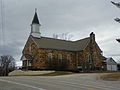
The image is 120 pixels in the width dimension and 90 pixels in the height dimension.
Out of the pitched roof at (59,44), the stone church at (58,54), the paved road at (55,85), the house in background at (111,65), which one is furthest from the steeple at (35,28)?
the paved road at (55,85)

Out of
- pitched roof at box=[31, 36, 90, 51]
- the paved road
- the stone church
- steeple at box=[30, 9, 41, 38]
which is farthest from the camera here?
steeple at box=[30, 9, 41, 38]

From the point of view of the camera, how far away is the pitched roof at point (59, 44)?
160 feet

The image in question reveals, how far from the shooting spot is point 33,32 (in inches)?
1989

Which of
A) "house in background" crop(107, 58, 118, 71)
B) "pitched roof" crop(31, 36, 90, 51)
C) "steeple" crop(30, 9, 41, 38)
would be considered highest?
"steeple" crop(30, 9, 41, 38)

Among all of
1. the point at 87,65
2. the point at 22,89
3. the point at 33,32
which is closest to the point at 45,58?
the point at 33,32

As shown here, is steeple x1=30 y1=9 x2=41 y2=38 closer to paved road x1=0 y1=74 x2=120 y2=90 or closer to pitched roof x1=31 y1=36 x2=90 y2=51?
pitched roof x1=31 y1=36 x2=90 y2=51

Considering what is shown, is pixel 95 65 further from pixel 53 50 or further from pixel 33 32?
pixel 33 32

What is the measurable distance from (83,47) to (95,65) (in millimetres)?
5671

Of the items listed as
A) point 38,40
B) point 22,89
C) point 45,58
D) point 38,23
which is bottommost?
point 22,89

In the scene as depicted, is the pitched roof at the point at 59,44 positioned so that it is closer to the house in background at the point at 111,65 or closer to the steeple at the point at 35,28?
the steeple at the point at 35,28

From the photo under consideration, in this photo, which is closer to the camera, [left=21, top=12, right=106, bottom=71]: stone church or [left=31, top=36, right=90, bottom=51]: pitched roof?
[left=21, top=12, right=106, bottom=71]: stone church

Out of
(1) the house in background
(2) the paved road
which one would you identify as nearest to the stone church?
(1) the house in background

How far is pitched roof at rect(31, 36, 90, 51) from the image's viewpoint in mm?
48781

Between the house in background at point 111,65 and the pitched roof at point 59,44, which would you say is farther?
the house in background at point 111,65
